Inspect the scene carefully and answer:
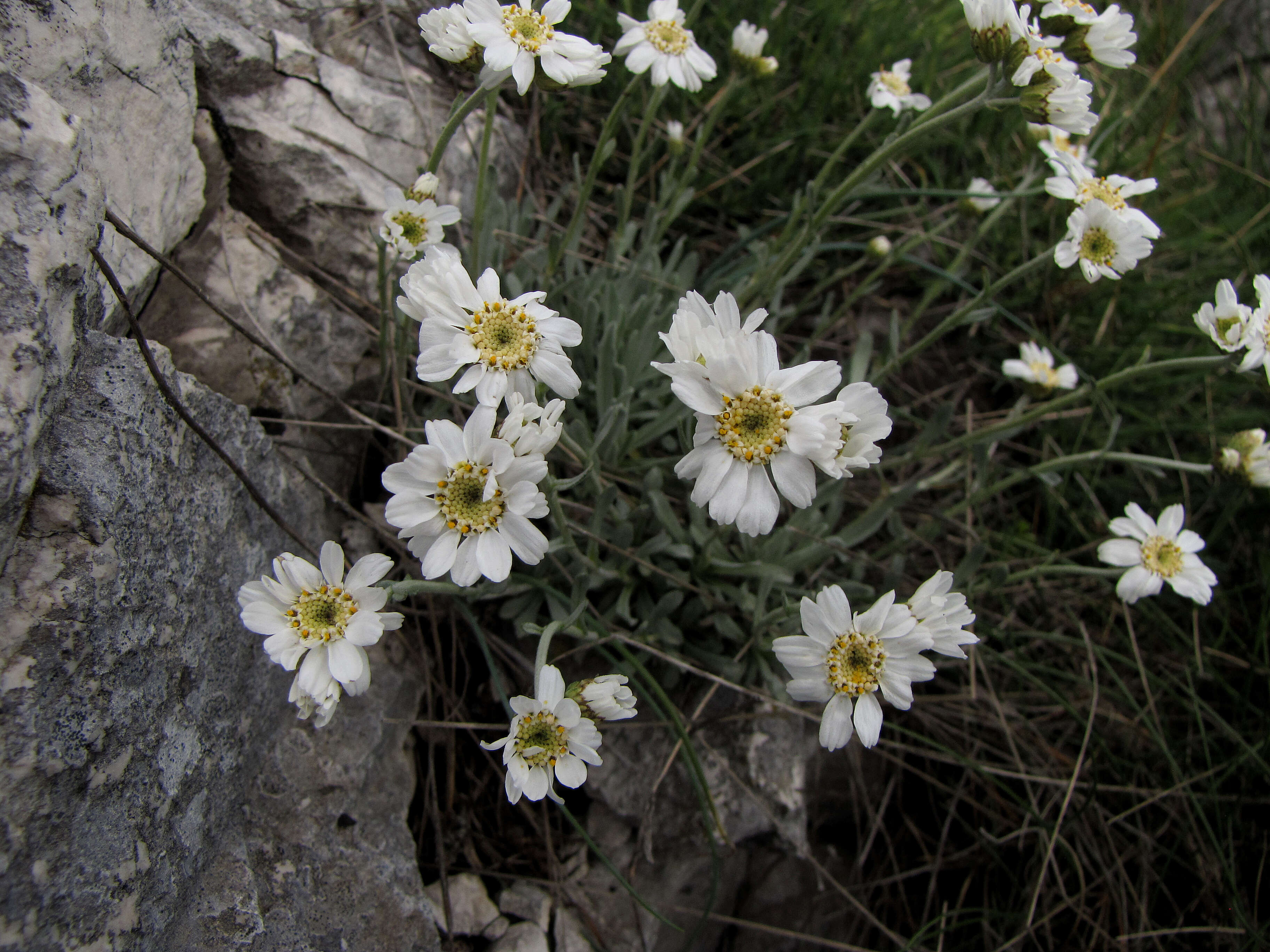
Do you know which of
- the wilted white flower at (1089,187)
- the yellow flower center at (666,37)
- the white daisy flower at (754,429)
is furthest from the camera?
the yellow flower center at (666,37)

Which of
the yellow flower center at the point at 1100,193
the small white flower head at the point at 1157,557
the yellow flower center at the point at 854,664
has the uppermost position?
the yellow flower center at the point at 1100,193

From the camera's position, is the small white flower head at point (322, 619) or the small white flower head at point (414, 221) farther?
the small white flower head at point (414, 221)

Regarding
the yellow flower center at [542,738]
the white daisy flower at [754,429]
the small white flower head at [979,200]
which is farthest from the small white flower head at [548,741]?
the small white flower head at [979,200]

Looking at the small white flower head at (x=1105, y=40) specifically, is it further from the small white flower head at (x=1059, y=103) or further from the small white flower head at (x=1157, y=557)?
the small white flower head at (x=1157, y=557)

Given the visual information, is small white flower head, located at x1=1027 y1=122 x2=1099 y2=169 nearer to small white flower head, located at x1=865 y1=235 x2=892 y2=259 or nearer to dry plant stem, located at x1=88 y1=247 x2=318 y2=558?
small white flower head, located at x1=865 y1=235 x2=892 y2=259

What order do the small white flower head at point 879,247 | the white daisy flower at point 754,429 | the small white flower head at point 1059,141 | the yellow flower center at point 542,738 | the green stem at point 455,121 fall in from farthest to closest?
the small white flower head at point 879,247
the small white flower head at point 1059,141
the green stem at point 455,121
the yellow flower center at point 542,738
the white daisy flower at point 754,429

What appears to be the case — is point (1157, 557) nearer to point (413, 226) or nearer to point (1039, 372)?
point (1039, 372)

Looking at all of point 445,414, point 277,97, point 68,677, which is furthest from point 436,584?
point 277,97

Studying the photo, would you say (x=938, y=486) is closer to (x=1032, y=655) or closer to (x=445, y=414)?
(x=1032, y=655)
